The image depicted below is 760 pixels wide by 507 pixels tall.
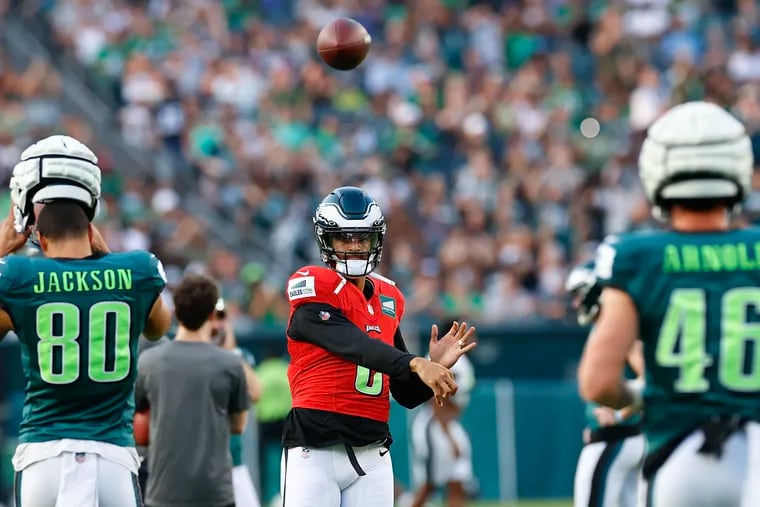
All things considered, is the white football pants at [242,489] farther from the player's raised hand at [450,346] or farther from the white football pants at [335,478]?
the player's raised hand at [450,346]

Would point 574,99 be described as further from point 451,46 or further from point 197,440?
point 197,440

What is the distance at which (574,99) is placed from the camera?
18453mm

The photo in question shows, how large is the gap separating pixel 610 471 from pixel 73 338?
3280mm

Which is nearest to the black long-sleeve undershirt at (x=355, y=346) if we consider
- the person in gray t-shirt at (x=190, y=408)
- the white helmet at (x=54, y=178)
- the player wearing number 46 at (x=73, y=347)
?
the player wearing number 46 at (x=73, y=347)

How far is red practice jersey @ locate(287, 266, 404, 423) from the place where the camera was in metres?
6.05

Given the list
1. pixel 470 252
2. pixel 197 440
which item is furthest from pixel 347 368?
pixel 470 252

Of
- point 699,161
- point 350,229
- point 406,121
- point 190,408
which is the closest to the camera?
point 699,161

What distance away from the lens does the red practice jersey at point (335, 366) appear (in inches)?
238

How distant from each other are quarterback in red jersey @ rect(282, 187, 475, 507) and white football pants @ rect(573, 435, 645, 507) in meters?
1.73

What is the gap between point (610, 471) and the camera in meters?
7.60

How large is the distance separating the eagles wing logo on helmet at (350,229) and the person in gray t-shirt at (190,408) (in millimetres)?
1086

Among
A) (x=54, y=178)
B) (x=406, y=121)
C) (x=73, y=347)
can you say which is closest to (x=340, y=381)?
(x=73, y=347)

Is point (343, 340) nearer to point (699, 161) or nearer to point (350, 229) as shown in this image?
point (350, 229)

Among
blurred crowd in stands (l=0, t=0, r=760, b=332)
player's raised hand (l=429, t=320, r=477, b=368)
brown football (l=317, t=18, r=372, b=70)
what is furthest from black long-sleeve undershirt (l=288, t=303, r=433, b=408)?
blurred crowd in stands (l=0, t=0, r=760, b=332)
